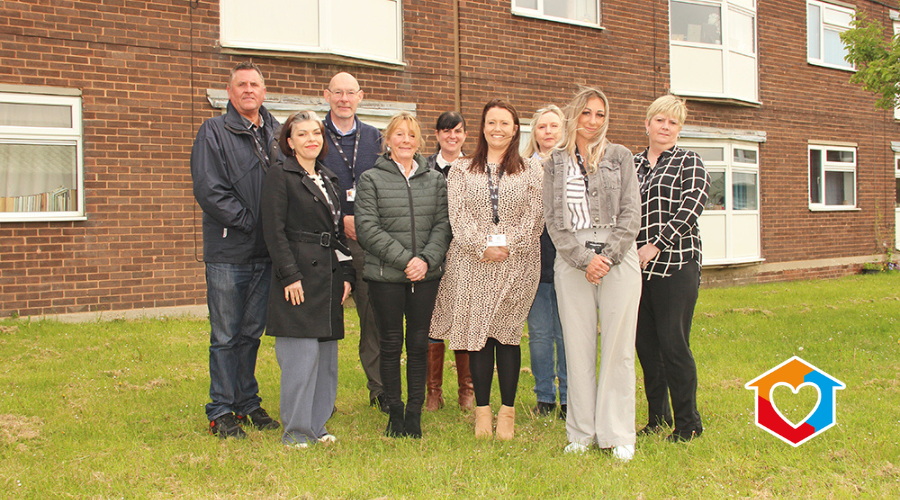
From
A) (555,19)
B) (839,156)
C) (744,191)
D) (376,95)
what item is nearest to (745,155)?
(744,191)

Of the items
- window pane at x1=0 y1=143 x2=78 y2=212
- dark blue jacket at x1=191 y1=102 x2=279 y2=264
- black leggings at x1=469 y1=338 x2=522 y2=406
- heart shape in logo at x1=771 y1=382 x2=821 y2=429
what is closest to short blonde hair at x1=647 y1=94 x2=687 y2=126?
black leggings at x1=469 y1=338 x2=522 y2=406

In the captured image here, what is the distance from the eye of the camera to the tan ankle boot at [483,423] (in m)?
4.00

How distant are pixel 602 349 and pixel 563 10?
8.78m

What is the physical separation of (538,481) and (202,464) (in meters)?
1.76

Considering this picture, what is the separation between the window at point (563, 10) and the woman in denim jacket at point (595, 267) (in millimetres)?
7408

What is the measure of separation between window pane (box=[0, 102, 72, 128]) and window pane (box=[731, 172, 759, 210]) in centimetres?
1122

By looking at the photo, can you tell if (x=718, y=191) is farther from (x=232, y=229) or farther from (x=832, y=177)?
(x=232, y=229)

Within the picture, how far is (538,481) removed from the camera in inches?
131

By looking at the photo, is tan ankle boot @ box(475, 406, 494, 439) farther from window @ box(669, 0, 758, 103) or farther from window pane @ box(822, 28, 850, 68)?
window pane @ box(822, 28, 850, 68)

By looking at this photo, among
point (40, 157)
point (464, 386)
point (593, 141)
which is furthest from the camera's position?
point (40, 157)

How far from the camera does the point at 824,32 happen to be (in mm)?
14617

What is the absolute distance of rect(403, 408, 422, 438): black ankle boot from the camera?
13.3 feet

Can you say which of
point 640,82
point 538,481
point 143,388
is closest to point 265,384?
point 143,388

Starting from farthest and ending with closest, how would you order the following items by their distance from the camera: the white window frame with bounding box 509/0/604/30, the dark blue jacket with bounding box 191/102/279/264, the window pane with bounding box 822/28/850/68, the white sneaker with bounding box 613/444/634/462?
the window pane with bounding box 822/28/850/68 → the white window frame with bounding box 509/0/604/30 → the dark blue jacket with bounding box 191/102/279/264 → the white sneaker with bounding box 613/444/634/462
